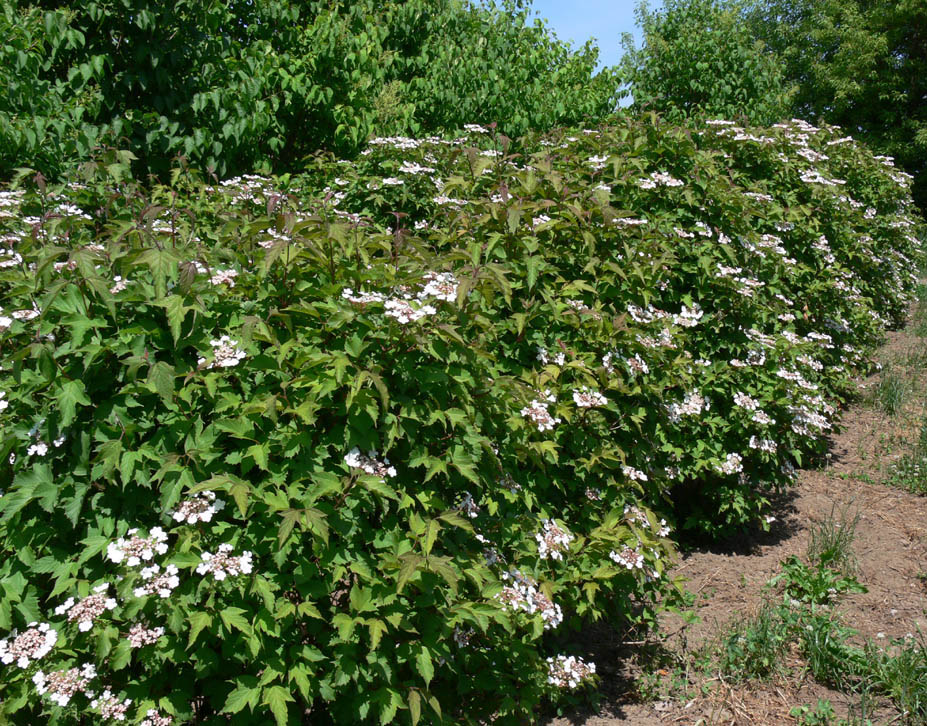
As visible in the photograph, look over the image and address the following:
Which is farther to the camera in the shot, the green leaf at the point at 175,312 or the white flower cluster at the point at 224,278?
the white flower cluster at the point at 224,278

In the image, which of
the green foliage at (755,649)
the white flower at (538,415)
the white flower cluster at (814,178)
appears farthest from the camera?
the white flower cluster at (814,178)

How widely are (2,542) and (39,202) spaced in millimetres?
1901

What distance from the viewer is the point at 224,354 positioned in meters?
2.09

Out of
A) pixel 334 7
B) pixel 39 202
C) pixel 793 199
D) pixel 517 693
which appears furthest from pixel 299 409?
pixel 334 7

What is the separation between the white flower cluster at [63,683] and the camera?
183 cm

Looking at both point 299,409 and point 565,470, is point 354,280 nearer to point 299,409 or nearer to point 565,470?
point 299,409

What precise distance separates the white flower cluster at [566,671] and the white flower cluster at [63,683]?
5.24ft

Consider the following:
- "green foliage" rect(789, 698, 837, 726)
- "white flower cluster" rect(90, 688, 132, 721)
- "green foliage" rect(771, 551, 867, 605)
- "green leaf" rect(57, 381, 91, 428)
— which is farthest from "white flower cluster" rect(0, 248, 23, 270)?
"green foliage" rect(771, 551, 867, 605)

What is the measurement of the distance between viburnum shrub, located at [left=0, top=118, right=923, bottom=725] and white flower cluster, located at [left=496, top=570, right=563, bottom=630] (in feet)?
0.04

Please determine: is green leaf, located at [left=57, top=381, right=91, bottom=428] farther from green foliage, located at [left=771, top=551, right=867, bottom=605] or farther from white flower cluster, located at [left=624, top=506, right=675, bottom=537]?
green foliage, located at [left=771, top=551, right=867, bottom=605]

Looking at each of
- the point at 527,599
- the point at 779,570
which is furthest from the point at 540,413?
the point at 779,570

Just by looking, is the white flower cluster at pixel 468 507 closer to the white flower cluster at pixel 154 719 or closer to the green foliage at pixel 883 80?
the white flower cluster at pixel 154 719

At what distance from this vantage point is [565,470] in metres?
3.18

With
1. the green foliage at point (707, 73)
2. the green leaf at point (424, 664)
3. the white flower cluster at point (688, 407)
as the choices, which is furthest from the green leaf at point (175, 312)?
the green foliage at point (707, 73)
